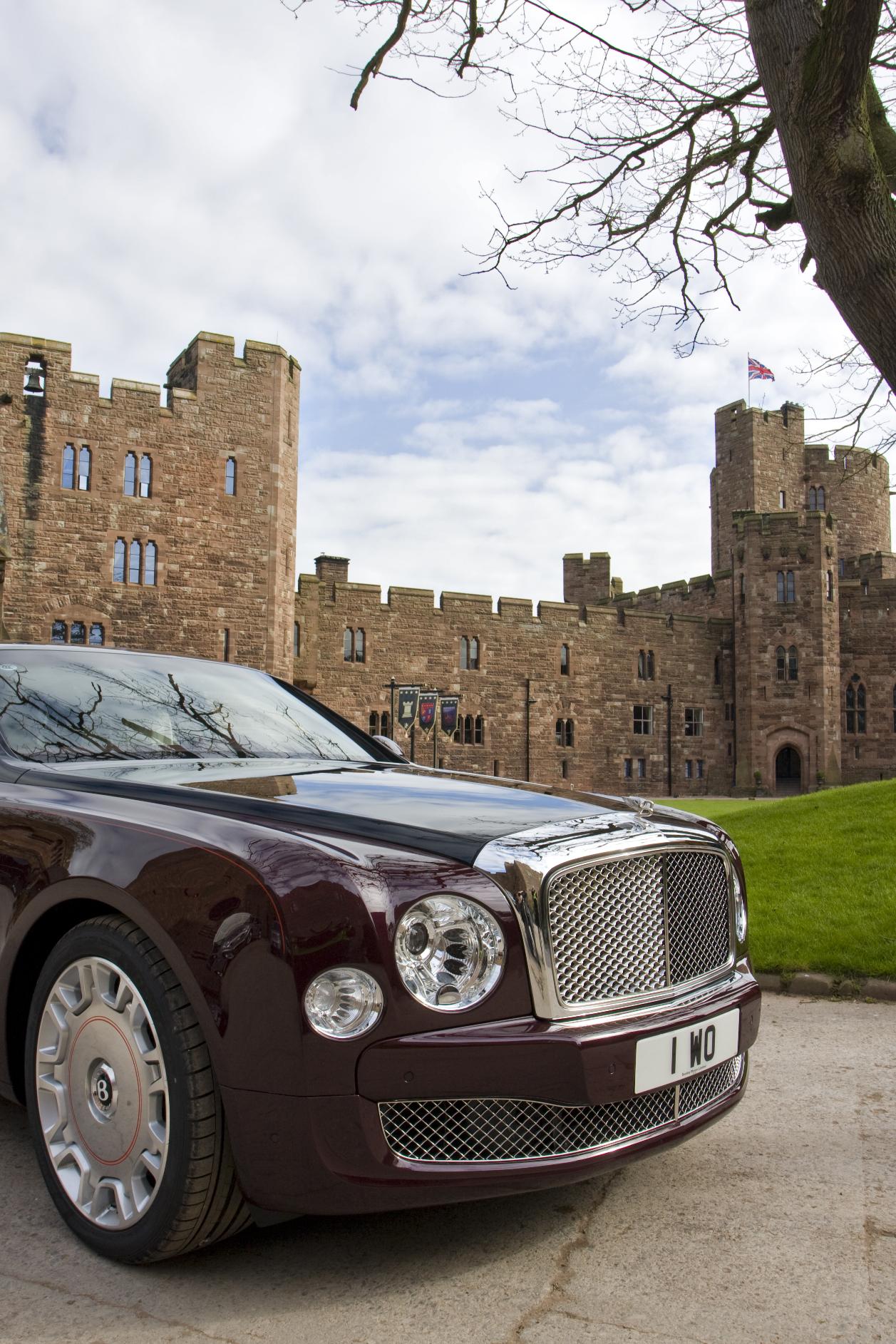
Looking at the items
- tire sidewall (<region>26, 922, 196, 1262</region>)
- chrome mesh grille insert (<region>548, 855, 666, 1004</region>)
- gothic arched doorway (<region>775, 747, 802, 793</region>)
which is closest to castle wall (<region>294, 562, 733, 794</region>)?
gothic arched doorway (<region>775, 747, 802, 793</region>)

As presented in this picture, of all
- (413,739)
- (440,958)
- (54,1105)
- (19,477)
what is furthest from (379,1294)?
(413,739)

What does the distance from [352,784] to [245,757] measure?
24.7 inches

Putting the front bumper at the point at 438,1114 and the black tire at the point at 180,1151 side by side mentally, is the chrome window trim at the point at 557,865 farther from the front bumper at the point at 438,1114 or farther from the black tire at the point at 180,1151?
the black tire at the point at 180,1151

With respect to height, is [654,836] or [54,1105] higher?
[654,836]

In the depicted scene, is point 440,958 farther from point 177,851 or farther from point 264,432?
point 264,432

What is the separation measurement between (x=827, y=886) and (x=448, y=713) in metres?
30.2

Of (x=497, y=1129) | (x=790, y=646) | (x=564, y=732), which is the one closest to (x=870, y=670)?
(x=790, y=646)

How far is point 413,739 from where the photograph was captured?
41031mm

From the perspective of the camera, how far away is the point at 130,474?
1268 inches

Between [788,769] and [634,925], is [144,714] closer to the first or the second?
[634,925]

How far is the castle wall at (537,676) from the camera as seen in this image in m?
41.5

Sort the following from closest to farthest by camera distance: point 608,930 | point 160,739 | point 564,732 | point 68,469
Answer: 1. point 608,930
2. point 160,739
3. point 68,469
4. point 564,732

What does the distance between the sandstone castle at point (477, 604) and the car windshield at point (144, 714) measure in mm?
28177

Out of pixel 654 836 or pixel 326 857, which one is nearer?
pixel 326 857
